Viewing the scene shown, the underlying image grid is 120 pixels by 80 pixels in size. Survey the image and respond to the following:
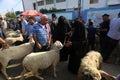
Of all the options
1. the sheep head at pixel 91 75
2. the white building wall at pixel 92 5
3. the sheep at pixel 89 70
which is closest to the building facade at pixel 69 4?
the white building wall at pixel 92 5

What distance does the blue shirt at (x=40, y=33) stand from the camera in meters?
6.38

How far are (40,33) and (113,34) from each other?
292 centimetres

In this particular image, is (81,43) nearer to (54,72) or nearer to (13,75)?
(54,72)

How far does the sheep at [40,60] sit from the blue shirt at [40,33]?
1.27ft

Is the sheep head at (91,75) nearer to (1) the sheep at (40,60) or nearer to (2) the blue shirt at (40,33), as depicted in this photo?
(1) the sheep at (40,60)

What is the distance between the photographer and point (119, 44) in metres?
Answer: 8.30

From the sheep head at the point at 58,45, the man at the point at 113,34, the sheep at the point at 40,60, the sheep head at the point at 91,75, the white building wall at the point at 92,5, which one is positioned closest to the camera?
the sheep head at the point at 91,75

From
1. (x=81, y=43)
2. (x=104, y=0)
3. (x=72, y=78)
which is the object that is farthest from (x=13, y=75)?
(x=104, y=0)

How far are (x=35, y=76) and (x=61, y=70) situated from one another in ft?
3.79

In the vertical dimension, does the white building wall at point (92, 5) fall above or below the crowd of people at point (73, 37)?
below

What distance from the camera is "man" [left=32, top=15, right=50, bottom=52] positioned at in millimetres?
6371

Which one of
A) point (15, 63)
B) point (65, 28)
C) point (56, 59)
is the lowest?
point (15, 63)

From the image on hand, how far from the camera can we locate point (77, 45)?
21.7 feet

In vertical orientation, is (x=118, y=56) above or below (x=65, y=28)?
below
